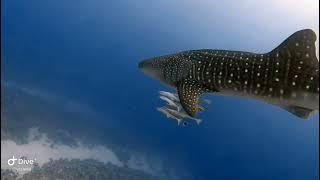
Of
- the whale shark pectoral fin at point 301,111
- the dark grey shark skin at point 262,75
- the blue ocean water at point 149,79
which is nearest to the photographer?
the dark grey shark skin at point 262,75

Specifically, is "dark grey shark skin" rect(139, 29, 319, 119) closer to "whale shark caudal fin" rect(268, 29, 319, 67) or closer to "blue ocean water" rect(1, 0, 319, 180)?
"whale shark caudal fin" rect(268, 29, 319, 67)

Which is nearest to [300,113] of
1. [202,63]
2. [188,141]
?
[202,63]

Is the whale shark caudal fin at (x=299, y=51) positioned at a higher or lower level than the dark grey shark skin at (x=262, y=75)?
higher

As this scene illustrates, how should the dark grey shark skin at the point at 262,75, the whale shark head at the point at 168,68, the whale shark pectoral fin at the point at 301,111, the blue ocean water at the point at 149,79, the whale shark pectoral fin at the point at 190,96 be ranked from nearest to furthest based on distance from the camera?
1. the dark grey shark skin at the point at 262,75
2. the whale shark pectoral fin at the point at 301,111
3. the whale shark pectoral fin at the point at 190,96
4. the whale shark head at the point at 168,68
5. the blue ocean water at the point at 149,79

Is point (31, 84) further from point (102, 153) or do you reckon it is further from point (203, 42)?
point (203, 42)

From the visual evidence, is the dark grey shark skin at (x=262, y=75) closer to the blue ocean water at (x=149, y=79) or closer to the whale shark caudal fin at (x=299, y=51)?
the whale shark caudal fin at (x=299, y=51)

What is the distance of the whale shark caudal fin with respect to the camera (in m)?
4.46

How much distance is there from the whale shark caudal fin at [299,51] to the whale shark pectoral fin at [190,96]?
3.03 ft

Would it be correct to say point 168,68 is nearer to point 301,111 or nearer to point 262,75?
point 262,75

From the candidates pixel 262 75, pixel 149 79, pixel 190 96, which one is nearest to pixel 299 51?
A: pixel 262 75

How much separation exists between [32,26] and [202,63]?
29830 millimetres

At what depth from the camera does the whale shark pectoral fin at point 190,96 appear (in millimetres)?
4914

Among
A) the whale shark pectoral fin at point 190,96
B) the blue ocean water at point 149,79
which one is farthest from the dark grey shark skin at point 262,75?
the blue ocean water at point 149,79

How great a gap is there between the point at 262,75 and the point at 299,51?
0.43 m
